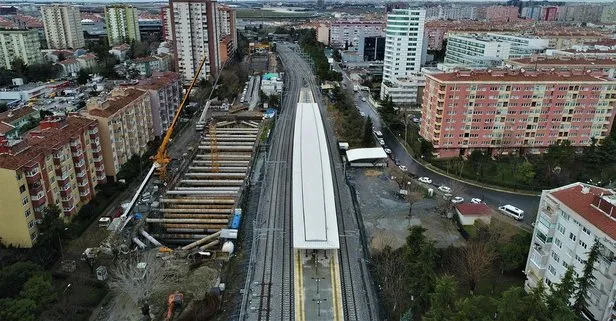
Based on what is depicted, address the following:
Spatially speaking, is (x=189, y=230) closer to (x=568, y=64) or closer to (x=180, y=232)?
(x=180, y=232)

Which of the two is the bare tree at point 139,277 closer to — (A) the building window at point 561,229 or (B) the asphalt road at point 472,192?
(A) the building window at point 561,229

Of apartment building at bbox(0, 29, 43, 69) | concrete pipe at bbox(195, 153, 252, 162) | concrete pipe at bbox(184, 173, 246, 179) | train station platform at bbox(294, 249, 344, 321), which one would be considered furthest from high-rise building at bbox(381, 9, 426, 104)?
apartment building at bbox(0, 29, 43, 69)

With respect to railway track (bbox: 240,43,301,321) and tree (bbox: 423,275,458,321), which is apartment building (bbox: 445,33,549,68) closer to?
railway track (bbox: 240,43,301,321)

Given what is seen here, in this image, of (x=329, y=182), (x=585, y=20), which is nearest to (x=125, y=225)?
(x=329, y=182)

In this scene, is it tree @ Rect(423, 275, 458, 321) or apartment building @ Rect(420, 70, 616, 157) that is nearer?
tree @ Rect(423, 275, 458, 321)

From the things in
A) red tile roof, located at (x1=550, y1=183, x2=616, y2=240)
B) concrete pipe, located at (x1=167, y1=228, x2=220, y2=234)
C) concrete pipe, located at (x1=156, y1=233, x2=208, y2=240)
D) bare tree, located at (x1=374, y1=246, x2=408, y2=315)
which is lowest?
concrete pipe, located at (x1=156, y1=233, x2=208, y2=240)

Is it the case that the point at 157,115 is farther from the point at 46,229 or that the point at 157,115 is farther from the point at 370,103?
the point at 370,103

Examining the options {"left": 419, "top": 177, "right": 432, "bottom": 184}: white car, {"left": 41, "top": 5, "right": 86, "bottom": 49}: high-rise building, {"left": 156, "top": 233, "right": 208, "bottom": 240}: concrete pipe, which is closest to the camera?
{"left": 156, "top": 233, "right": 208, "bottom": 240}: concrete pipe
